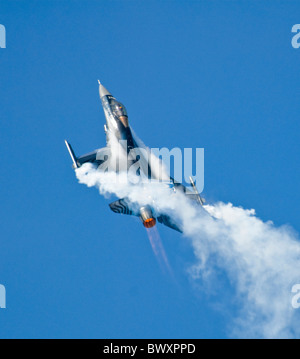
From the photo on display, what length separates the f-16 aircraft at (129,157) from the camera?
43.1 m

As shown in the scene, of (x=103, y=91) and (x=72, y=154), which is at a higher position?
(x=103, y=91)

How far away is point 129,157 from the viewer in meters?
46.4

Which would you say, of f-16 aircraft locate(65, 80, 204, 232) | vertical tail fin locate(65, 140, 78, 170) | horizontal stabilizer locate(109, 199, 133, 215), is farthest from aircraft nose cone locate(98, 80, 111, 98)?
horizontal stabilizer locate(109, 199, 133, 215)

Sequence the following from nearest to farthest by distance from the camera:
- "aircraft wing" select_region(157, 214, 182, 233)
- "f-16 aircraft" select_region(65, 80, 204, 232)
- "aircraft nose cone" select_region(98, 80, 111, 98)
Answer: "f-16 aircraft" select_region(65, 80, 204, 232) → "aircraft wing" select_region(157, 214, 182, 233) → "aircraft nose cone" select_region(98, 80, 111, 98)

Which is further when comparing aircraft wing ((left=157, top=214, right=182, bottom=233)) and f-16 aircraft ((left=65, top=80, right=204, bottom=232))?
aircraft wing ((left=157, top=214, right=182, bottom=233))

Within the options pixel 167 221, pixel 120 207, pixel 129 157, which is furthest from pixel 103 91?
pixel 167 221

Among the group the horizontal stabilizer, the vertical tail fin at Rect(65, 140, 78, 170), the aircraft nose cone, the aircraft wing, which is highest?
the aircraft nose cone

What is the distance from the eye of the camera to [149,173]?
47000mm

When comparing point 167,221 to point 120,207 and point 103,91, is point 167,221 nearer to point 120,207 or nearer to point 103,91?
point 120,207

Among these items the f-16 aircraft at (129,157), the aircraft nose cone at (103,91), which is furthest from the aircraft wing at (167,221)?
the aircraft nose cone at (103,91)

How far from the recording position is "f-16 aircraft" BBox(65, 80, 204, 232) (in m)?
43.1

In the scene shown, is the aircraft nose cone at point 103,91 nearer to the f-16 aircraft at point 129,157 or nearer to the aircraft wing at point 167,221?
the f-16 aircraft at point 129,157

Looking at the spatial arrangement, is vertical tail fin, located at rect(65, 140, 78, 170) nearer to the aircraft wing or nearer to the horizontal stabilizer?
the horizontal stabilizer
